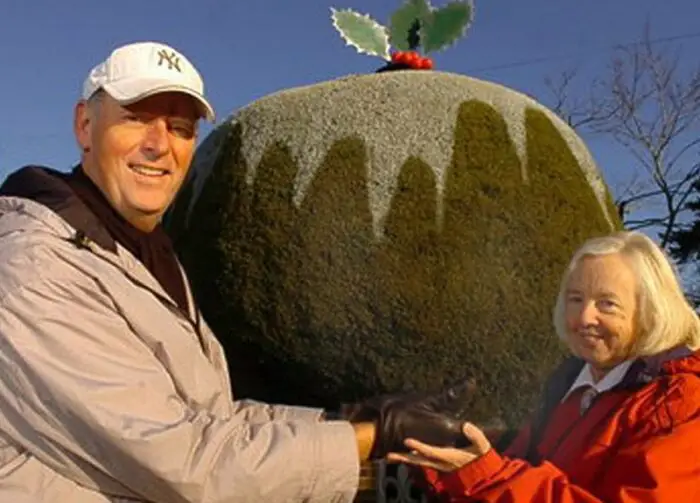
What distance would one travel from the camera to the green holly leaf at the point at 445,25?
6.55 metres

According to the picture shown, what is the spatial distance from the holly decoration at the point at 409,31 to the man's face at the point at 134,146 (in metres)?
4.38

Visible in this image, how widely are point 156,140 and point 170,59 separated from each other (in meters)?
0.17

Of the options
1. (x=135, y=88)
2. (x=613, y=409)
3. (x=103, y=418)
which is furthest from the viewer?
(x=613, y=409)

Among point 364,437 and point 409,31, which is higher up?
point 409,31

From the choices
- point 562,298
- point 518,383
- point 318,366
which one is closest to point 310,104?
point 318,366

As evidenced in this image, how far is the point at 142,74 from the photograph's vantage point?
2188 millimetres

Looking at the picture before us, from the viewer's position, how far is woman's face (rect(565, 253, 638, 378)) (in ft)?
8.23

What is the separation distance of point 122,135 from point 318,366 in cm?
A: 366

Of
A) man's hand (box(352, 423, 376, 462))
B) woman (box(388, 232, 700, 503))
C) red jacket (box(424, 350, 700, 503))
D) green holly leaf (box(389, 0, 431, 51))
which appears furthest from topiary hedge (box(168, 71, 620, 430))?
man's hand (box(352, 423, 376, 462))

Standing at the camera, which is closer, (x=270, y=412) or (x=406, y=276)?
(x=270, y=412)

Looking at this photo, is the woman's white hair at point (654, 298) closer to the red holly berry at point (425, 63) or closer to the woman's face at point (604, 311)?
the woman's face at point (604, 311)

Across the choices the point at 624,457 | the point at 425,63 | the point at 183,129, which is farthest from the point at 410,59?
the point at 624,457

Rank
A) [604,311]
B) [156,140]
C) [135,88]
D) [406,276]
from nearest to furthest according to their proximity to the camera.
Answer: [135,88] < [156,140] < [604,311] < [406,276]

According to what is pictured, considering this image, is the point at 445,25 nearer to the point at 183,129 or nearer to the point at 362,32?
the point at 362,32
